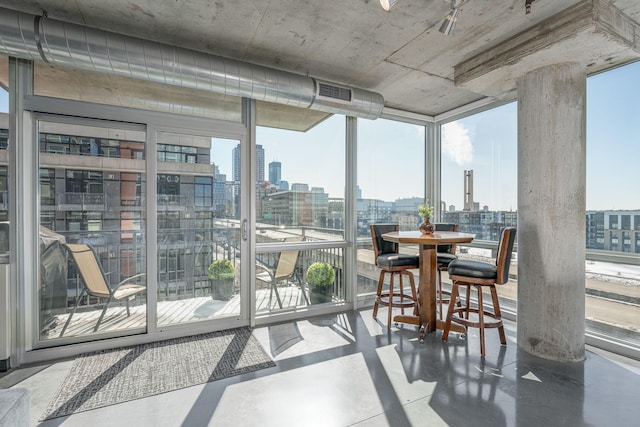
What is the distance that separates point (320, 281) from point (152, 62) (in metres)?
3.03

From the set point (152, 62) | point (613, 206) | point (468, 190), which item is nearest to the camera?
point (152, 62)

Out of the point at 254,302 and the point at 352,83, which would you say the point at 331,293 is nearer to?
the point at 254,302

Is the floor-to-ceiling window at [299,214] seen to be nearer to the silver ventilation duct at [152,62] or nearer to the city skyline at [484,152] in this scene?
the city skyline at [484,152]

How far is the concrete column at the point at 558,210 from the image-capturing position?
9.12 feet

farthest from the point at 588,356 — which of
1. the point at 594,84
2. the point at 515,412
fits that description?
the point at 594,84

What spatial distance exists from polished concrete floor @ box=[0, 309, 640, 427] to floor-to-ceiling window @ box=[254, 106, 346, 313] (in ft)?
3.23

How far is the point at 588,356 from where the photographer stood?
2879 millimetres

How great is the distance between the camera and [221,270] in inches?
142

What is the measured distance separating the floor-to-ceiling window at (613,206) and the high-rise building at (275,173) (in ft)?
11.1

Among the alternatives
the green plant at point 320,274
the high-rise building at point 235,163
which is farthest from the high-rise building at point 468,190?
the high-rise building at point 235,163

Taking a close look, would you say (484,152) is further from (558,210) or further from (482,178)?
(558,210)

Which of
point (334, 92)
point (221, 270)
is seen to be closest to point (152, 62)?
point (334, 92)

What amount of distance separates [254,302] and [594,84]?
14.2 ft

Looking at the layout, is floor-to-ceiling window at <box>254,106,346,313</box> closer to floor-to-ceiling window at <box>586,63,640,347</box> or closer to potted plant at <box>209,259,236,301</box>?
potted plant at <box>209,259,236,301</box>
